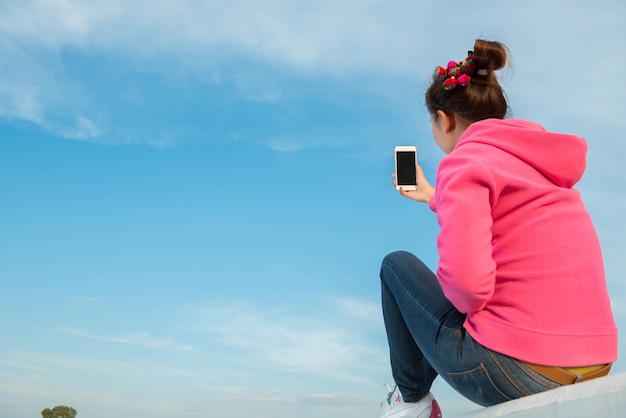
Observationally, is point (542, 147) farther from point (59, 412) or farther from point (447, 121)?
point (59, 412)

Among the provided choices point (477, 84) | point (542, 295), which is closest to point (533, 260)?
point (542, 295)

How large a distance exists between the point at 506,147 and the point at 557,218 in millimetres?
393

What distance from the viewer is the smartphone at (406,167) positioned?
419 cm

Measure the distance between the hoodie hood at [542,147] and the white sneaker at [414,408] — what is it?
4.81 feet

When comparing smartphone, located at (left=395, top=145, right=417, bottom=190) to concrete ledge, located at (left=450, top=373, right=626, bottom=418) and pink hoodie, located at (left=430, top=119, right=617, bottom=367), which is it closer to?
pink hoodie, located at (left=430, top=119, right=617, bottom=367)

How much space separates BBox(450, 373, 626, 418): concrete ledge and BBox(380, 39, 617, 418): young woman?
4.4 inches

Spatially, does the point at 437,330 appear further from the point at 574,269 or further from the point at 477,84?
the point at 477,84

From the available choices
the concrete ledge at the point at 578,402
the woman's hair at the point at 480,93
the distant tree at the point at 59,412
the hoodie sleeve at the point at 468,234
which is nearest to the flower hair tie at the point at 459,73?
the woman's hair at the point at 480,93

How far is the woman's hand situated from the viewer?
4109 mm

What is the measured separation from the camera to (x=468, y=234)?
105 inches

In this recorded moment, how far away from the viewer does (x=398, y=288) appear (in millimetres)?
3340

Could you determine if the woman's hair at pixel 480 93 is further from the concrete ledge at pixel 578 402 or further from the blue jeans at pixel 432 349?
the concrete ledge at pixel 578 402

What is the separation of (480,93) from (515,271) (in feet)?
3.32

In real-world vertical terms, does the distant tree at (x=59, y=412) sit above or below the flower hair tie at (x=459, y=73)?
below
